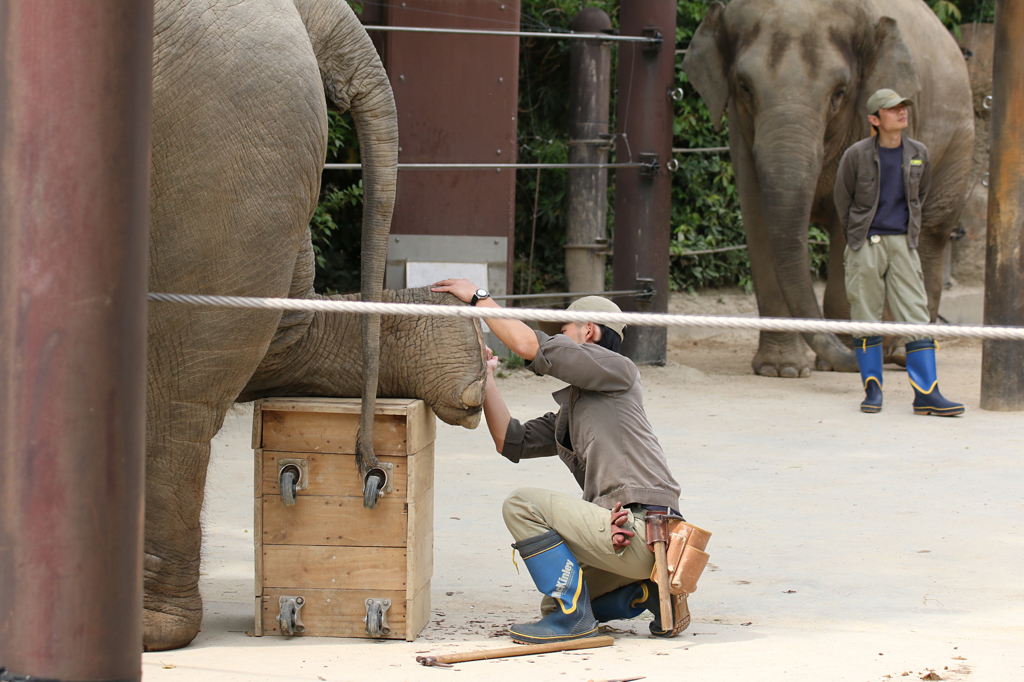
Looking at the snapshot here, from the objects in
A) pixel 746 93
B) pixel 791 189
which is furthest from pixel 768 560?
pixel 746 93

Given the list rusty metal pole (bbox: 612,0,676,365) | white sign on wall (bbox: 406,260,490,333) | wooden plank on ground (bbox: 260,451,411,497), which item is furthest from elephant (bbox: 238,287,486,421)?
rusty metal pole (bbox: 612,0,676,365)

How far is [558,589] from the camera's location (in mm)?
2797

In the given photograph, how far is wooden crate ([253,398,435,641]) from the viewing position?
9.43 ft

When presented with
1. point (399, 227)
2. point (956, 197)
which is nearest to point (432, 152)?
point (399, 227)

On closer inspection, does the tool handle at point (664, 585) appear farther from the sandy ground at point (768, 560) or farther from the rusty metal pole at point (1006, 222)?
the rusty metal pole at point (1006, 222)

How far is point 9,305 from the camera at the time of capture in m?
1.49

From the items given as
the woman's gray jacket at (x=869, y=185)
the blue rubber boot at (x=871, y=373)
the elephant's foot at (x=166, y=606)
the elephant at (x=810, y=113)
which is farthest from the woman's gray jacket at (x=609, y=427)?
the elephant at (x=810, y=113)

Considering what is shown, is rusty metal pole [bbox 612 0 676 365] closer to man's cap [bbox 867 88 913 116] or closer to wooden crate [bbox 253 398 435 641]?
man's cap [bbox 867 88 913 116]

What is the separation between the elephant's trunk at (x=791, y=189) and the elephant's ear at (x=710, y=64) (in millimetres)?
835

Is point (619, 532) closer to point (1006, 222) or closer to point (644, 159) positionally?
point (1006, 222)

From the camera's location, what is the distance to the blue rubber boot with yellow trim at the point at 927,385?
5840 millimetres

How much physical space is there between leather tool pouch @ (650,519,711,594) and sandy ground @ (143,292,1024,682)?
0.46 ft

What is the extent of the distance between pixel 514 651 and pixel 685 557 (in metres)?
0.45

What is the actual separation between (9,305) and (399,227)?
5843 millimetres
